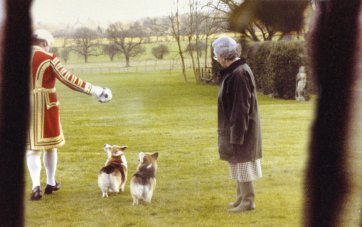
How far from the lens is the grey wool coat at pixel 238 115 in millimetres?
3812

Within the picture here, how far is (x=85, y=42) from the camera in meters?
3.58

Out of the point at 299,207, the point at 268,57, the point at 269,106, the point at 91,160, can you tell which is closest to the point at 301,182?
the point at 299,207

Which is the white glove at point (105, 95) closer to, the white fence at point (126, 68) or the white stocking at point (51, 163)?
the white fence at point (126, 68)

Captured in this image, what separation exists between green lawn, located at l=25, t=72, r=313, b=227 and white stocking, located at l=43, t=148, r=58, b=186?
0.08 m

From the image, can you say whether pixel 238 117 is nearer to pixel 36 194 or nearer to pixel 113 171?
pixel 113 171

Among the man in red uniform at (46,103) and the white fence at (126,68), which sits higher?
the white fence at (126,68)

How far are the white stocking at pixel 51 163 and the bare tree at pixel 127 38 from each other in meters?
0.74

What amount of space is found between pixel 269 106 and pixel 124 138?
744mm

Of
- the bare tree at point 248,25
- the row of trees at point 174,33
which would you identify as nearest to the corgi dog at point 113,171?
the row of trees at point 174,33

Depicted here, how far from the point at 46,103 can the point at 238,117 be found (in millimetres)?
892

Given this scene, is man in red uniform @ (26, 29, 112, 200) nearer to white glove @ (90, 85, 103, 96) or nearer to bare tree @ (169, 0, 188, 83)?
white glove @ (90, 85, 103, 96)

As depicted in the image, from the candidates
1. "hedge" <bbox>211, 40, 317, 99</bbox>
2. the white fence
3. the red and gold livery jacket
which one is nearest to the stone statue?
"hedge" <bbox>211, 40, 317, 99</bbox>

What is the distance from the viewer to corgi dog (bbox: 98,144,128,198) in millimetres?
4047

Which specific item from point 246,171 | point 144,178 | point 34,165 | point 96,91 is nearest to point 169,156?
point 144,178
